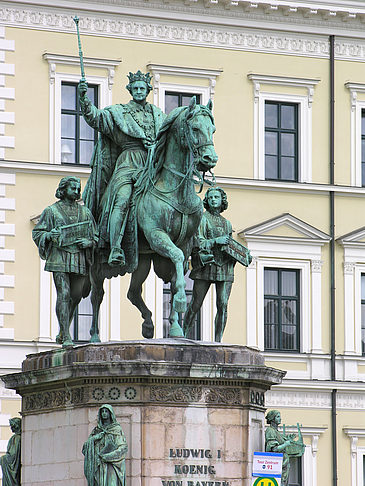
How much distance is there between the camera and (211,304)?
46188 millimetres

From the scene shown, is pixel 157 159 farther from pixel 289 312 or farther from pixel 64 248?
pixel 289 312

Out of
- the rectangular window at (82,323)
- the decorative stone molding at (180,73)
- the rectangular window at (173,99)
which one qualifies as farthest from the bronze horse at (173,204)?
the rectangular window at (173,99)

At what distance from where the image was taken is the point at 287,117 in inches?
1884

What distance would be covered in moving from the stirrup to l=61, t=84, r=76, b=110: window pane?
2215 centimetres

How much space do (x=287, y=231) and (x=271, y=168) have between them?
156 cm

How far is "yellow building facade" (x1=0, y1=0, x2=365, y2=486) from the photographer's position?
45156mm

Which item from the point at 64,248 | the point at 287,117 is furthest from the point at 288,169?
the point at 64,248

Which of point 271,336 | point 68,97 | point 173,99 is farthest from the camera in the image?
point 271,336

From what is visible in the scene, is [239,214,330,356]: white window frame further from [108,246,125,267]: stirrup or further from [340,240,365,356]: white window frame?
[108,246,125,267]: stirrup

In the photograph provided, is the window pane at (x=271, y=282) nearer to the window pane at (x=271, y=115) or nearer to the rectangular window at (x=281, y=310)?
the rectangular window at (x=281, y=310)

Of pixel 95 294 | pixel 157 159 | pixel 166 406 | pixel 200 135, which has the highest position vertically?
pixel 200 135

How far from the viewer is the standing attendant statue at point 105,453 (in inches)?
859

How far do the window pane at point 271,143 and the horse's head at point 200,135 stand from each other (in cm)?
2454

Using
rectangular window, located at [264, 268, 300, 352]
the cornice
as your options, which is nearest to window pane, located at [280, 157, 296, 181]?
rectangular window, located at [264, 268, 300, 352]
